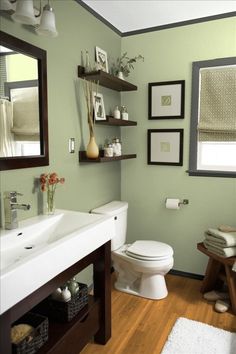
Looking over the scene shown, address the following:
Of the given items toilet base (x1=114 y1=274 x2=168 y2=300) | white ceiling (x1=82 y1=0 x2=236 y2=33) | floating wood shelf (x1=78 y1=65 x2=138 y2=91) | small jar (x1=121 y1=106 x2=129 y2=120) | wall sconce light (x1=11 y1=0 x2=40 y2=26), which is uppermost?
white ceiling (x1=82 y1=0 x2=236 y2=33)

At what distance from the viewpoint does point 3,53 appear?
1596 mm

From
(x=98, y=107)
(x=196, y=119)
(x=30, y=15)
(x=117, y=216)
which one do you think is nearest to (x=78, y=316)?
(x=117, y=216)

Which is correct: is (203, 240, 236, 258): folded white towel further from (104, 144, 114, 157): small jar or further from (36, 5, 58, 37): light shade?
(36, 5, 58, 37): light shade

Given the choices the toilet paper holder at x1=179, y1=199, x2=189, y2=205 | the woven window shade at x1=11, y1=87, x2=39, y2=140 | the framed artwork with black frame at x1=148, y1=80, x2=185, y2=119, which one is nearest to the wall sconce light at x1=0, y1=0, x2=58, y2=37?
the woven window shade at x1=11, y1=87, x2=39, y2=140

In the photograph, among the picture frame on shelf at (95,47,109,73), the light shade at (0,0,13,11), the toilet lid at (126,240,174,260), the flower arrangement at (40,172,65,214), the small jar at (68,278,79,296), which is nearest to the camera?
the light shade at (0,0,13,11)

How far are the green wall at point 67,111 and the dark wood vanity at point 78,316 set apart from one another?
524 millimetres

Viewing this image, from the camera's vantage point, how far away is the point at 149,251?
2.40 metres

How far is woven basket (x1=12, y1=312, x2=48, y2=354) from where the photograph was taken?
1328 millimetres

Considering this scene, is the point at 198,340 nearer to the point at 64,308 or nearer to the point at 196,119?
the point at 64,308

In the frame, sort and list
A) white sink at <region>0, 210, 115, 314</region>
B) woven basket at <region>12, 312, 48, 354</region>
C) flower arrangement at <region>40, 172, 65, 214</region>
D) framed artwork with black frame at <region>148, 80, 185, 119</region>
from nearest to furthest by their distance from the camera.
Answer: white sink at <region>0, 210, 115, 314</region>, woven basket at <region>12, 312, 48, 354</region>, flower arrangement at <region>40, 172, 65, 214</region>, framed artwork with black frame at <region>148, 80, 185, 119</region>

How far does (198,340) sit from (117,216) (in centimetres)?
115

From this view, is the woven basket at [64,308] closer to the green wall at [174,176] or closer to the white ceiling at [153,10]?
the green wall at [174,176]

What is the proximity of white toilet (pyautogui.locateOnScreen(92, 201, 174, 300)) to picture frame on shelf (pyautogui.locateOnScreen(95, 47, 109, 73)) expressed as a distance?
1261mm

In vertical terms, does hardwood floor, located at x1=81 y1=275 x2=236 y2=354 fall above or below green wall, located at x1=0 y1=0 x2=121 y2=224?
below
